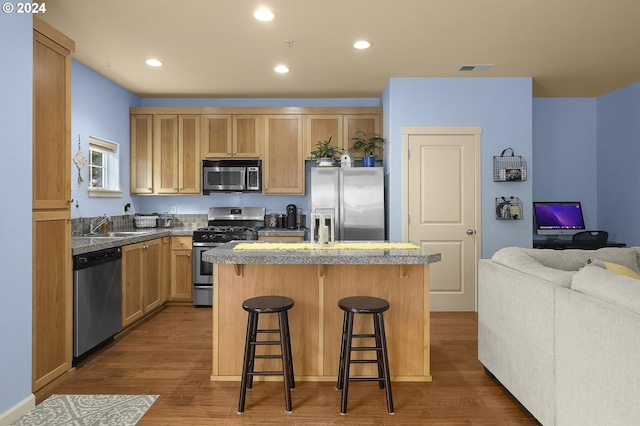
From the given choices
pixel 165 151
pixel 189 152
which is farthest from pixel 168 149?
pixel 189 152

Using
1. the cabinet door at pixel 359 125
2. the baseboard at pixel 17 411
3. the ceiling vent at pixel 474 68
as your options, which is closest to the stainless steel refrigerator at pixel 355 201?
the cabinet door at pixel 359 125

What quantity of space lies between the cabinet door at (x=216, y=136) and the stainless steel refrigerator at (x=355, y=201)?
138 cm

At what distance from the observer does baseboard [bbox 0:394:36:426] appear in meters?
2.11

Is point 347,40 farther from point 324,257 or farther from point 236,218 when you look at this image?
point 236,218

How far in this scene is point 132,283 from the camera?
3795 millimetres

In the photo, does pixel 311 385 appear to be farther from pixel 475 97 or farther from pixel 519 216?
pixel 475 97

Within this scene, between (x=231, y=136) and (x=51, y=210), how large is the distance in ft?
8.93

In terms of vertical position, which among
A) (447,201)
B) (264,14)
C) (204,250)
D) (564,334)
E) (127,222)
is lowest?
(564,334)

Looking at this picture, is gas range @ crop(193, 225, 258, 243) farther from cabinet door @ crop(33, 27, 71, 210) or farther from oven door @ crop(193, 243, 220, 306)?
cabinet door @ crop(33, 27, 71, 210)

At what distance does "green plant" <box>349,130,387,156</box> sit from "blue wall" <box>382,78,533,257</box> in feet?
1.22

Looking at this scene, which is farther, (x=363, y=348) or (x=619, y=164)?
(x=619, y=164)

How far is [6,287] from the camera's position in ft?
6.97

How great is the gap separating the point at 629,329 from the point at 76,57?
467 centimetres

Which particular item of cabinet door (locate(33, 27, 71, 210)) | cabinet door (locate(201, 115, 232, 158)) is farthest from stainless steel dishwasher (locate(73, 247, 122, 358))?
cabinet door (locate(201, 115, 232, 158))
